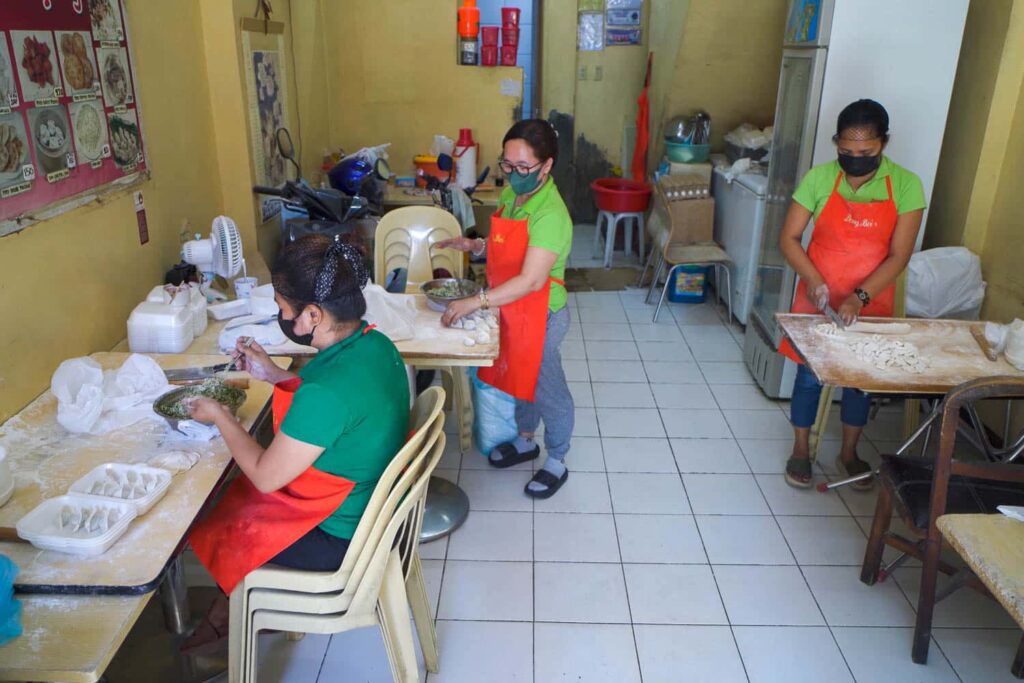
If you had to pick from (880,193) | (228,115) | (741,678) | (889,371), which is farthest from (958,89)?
(228,115)

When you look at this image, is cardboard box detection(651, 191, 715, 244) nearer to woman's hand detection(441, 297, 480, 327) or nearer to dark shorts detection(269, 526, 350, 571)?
woman's hand detection(441, 297, 480, 327)

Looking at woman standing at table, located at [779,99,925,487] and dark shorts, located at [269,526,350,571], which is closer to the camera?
dark shorts, located at [269,526,350,571]

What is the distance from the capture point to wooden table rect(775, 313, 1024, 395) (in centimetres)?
228

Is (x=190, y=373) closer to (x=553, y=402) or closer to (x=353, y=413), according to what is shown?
(x=353, y=413)

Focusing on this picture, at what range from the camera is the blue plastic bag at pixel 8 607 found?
4.25ft

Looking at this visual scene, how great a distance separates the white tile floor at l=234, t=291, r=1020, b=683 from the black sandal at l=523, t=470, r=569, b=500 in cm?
4

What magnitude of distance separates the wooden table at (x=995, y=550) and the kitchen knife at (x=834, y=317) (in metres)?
1.13

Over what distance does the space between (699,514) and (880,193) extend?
139 cm

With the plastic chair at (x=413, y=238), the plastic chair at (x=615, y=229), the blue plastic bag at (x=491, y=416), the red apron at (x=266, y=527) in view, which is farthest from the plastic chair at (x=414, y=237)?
the plastic chair at (x=615, y=229)

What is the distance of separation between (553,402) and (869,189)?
1432 mm

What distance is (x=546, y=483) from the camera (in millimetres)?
3049

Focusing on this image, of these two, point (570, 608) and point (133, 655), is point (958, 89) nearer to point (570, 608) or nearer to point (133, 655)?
point (570, 608)

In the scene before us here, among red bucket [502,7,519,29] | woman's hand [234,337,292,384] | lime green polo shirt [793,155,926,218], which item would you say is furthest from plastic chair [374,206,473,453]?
red bucket [502,7,519,29]

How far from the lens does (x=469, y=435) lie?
328 cm
